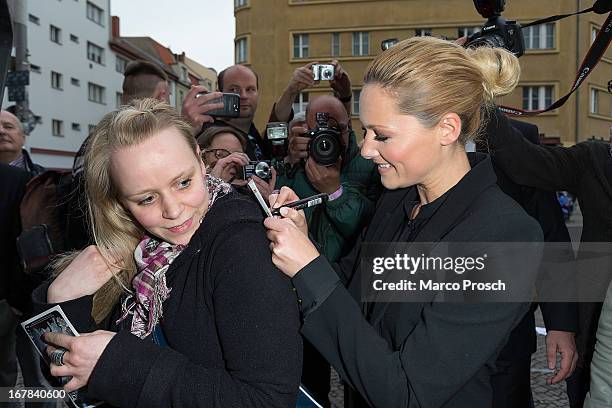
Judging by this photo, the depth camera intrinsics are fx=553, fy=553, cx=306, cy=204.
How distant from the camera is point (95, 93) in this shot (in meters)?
37.2

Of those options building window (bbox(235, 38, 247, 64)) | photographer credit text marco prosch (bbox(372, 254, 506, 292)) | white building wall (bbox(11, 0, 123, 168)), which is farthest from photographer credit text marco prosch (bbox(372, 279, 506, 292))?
white building wall (bbox(11, 0, 123, 168))

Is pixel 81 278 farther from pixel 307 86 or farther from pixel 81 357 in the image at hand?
pixel 307 86

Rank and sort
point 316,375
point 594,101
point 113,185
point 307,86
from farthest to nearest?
point 594,101, point 307,86, point 316,375, point 113,185

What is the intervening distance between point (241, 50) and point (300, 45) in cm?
270

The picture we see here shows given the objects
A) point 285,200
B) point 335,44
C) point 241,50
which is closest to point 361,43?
point 335,44

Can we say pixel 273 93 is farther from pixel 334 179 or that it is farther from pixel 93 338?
pixel 93 338

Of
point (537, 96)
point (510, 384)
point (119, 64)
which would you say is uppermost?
point (119, 64)

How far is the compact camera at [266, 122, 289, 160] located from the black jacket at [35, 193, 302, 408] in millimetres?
1846

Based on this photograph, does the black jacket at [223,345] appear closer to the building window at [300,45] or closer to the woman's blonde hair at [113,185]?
the woman's blonde hair at [113,185]

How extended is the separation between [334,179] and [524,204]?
2.95 feet

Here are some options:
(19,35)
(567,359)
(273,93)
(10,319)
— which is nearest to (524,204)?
(567,359)

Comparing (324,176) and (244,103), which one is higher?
(244,103)

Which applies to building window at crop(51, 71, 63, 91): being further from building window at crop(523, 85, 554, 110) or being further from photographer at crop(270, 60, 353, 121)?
photographer at crop(270, 60, 353, 121)

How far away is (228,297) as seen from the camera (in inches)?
51.8
